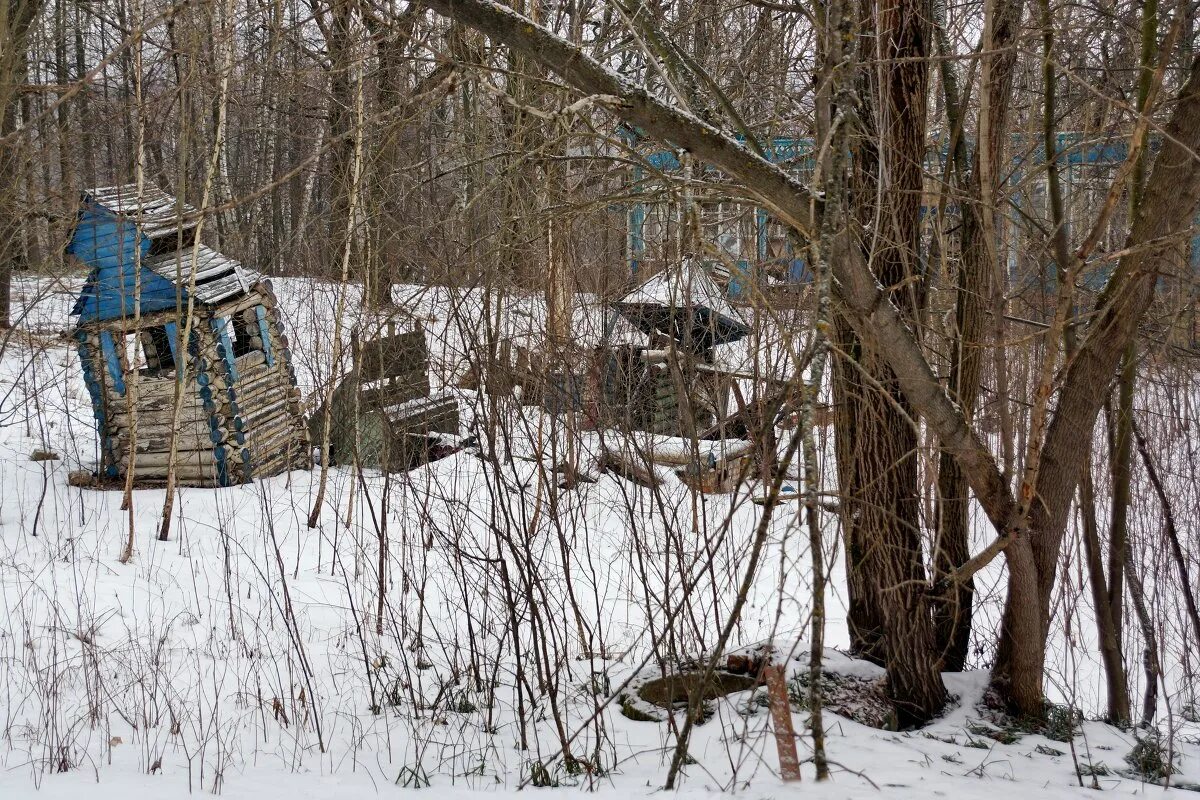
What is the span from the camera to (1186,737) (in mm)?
4223

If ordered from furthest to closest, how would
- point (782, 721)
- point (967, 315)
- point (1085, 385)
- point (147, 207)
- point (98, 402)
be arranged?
point (98, 402) < point (147, 207) < point (967, 315) < point (1085, 385) < point (782, 721)

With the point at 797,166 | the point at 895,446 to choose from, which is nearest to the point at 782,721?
the point at 895,446

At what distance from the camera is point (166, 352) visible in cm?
864

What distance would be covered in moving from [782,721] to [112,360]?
273 inches

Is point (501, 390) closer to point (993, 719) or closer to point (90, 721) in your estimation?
point (90, 721)

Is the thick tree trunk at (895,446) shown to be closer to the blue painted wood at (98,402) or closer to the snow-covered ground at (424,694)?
the snow-covered ground at (424,694)

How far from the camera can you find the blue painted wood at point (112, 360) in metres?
7.82

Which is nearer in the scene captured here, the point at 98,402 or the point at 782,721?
the point at 782,721

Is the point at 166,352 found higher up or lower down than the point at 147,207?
lower down

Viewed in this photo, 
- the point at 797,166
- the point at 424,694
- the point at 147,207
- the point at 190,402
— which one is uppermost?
the point at 797,166

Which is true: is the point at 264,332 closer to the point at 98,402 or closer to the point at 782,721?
the point at 98,402

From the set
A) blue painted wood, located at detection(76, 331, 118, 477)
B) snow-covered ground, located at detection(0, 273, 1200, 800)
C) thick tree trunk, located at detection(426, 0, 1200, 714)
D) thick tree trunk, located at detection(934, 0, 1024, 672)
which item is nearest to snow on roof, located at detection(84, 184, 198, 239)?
blue painted wood, located at detection(76, 331, 118, 477)

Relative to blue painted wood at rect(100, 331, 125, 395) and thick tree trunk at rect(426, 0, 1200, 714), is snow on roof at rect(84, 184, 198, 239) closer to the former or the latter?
blue painted wood at rect(100, 331, 125, 395)

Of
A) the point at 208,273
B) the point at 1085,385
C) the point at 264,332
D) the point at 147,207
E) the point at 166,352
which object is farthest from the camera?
the point at 264,332
